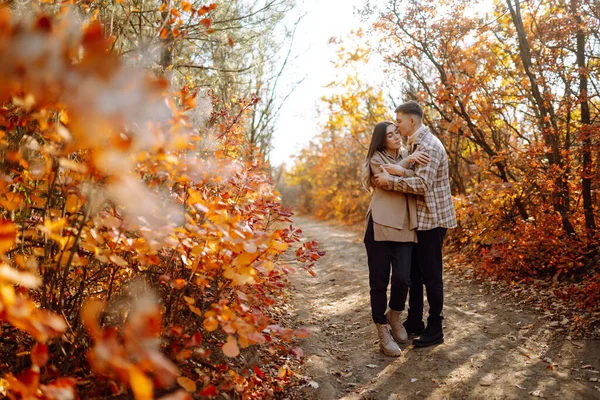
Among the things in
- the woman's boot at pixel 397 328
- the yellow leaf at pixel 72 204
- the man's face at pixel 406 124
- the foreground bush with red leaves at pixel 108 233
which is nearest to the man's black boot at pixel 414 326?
the woman's boot at pixel 397 328

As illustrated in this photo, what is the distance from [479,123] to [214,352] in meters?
6.01

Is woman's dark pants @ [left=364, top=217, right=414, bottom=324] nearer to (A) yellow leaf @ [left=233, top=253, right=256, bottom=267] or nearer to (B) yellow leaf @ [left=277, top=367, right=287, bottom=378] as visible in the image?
(B) yellow leaf @ [left=277, top=367, right=287, bottom=378]

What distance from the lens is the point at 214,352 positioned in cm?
304

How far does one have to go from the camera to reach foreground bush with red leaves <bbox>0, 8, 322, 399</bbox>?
1383 millimetres

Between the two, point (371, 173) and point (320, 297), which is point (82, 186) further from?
point (320, 297)

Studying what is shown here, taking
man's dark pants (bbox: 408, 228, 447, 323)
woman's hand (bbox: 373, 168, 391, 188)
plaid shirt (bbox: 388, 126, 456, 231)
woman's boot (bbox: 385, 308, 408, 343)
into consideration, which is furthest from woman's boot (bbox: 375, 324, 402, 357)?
woman's hand (bbox: 373, 168, 391, 188)

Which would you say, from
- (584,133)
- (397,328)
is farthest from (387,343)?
(584,133)

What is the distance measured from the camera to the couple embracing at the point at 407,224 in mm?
3576

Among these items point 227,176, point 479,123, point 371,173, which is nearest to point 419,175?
point 371,173

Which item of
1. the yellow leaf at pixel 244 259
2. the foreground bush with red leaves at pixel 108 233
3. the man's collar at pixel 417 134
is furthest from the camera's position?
the man's collar at pixel 417 134

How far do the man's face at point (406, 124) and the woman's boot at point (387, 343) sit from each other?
66.0 inches

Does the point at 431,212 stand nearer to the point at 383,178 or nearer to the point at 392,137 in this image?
the point at 383,178

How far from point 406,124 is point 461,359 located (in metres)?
1.97

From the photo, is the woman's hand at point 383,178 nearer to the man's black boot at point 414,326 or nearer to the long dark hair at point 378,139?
the long dark hair at point 378,139
